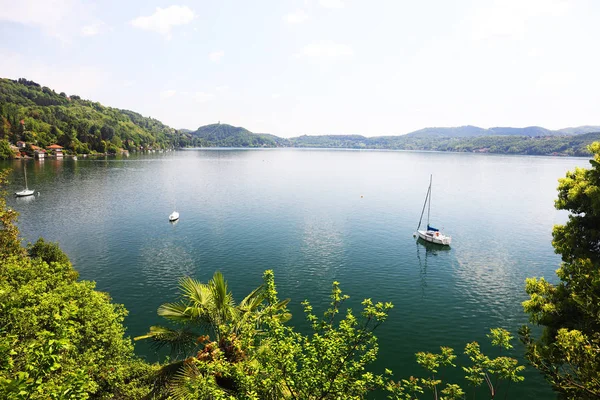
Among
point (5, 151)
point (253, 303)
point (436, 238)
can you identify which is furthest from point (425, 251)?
point (5, 151)

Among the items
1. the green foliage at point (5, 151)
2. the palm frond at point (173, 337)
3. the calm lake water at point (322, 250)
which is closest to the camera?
the palm frond at point (173, 337)

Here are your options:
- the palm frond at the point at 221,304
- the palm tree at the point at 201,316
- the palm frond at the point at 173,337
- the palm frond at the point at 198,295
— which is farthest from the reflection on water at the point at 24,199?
the palm frond at the point at 221,304

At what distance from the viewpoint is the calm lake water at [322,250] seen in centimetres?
3722

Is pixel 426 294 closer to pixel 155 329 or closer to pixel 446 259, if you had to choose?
pixel 446 259

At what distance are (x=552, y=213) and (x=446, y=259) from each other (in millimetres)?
64677

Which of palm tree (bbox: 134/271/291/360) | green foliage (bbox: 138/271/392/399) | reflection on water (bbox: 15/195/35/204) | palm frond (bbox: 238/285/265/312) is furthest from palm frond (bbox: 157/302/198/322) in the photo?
reflection on water (bbox: 15/195/35/204)

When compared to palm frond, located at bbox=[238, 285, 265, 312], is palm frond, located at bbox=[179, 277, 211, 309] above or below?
above

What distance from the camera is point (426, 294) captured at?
43.3 metres

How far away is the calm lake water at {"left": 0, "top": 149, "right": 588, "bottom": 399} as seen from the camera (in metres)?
37.2

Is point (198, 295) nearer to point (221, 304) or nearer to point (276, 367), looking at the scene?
point (221, 304)

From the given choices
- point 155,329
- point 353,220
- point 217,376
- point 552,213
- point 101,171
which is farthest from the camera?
point 101,171

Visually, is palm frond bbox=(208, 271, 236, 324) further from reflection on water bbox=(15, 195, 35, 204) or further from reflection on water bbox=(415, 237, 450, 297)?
reflection on water bbox=(15, 195, 35, 204)

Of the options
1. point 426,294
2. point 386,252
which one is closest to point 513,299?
point 426,294

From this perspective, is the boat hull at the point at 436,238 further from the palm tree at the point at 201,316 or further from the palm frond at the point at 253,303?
the palm tree at the point at 201,316
